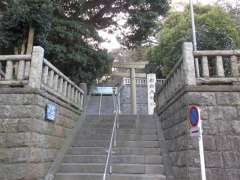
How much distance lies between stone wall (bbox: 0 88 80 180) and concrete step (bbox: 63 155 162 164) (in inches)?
34.9

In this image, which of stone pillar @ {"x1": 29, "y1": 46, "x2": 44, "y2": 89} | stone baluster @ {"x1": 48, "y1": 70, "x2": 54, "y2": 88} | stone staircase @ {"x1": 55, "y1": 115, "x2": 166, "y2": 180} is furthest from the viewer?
stone baluster @ {"x1": 48, "y1": 70, "x2": 54, "y2": 88}

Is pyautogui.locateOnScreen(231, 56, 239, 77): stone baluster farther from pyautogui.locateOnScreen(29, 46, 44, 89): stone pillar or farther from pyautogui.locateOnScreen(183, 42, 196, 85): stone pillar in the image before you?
pyautogui.locateOnScreen(29, 46, 44, 89): stone pillar

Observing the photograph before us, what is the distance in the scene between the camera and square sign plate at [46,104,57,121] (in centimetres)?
650

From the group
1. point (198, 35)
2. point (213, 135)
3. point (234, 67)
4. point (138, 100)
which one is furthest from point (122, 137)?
point (138, 100)

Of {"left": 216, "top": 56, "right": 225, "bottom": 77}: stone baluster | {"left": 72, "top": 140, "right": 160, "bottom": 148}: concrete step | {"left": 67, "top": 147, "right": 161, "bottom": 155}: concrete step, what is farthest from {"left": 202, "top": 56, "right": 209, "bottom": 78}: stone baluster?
{"left": 72, "top": 140, "right": 160, "bottom": 148}: concrete step

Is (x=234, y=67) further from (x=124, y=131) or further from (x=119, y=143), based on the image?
(x=124, y=131)

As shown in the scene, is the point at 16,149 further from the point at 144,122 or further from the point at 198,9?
the point at 198,9

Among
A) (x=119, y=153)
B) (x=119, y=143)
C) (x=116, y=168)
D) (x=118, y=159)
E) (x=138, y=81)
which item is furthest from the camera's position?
(x=138, y=81)

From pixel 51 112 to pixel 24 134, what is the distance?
40.1 inches

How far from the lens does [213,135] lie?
18.0 ft

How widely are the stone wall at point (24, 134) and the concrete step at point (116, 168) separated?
0.59m

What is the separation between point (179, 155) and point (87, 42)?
6.19 meters

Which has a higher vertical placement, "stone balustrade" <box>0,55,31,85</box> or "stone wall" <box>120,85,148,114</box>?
"stone wall" <box>120,85,148,114</box>

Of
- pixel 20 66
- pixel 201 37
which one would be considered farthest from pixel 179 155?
pixel 201 37
